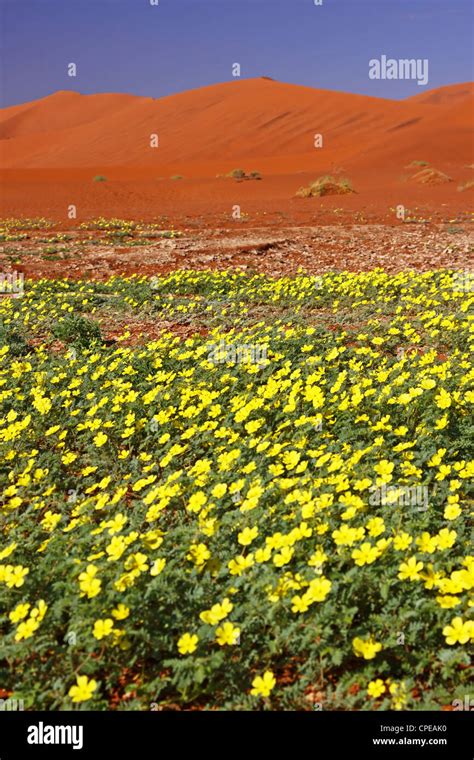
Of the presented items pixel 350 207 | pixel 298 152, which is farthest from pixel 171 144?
pixel 350 207

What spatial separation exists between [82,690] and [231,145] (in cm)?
6319

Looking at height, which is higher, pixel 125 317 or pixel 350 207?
pixel 350 207

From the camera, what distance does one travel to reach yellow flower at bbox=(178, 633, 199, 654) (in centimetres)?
302

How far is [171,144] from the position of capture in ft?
213

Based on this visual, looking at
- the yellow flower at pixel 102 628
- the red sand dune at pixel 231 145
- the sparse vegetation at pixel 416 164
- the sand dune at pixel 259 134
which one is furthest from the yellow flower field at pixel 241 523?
the sand dune at pixel 259 134

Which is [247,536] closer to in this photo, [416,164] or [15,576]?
[15,576]

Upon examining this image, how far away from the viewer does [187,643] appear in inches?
120

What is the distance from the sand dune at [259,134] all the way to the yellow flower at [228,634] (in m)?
36.3

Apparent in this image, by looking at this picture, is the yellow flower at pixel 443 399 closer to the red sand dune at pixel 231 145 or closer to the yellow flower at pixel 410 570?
the yellow flower at pixel 410 570

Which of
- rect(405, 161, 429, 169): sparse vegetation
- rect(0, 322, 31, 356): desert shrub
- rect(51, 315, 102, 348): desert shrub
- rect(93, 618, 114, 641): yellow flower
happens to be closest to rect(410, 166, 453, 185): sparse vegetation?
rect(405, 161, 429, 169): sparse vegetation

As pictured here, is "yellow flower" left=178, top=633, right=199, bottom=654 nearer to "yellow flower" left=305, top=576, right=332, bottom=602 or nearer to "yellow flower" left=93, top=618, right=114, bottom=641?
"yellow flower" left=93, top=618, right=114, bottom=641

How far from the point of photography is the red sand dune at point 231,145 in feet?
109
